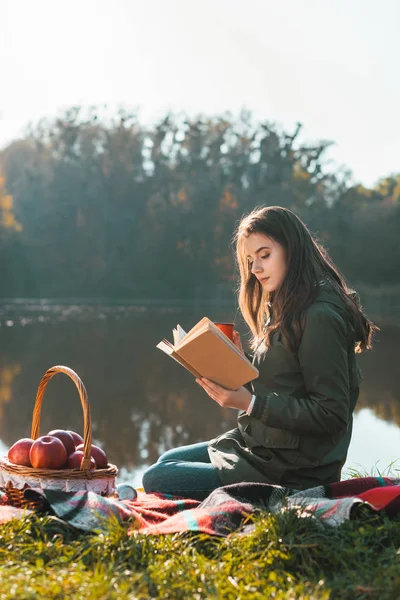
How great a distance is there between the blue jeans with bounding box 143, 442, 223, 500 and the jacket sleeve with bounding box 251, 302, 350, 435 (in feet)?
1.57

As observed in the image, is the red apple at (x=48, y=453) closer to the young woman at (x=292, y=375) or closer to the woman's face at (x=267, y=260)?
the young woman at (x=292, y=375)

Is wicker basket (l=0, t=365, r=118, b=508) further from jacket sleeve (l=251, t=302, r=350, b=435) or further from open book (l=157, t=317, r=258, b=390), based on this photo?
jacket sleeve (l=251, t=302, r=350, b=435)

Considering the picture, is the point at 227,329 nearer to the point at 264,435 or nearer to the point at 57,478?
the point at 264,435

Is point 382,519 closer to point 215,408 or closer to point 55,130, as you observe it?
point 215,408

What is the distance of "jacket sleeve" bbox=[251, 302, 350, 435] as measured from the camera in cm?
260

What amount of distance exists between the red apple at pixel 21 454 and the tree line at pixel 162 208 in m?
34.1

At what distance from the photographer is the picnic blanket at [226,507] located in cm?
243

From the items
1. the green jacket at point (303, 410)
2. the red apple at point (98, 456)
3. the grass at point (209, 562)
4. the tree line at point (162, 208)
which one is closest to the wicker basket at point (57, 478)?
the red apple at point (98, 456)

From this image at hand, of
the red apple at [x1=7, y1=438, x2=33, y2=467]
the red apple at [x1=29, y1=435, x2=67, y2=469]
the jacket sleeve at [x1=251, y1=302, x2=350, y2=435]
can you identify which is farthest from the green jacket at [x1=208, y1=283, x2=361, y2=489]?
the red apple at [x1=7, y1=438, x2=33, y2=467]

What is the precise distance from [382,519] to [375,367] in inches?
414

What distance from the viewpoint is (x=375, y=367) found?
41.6 feet

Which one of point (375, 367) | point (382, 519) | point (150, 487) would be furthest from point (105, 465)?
point (375, 367)

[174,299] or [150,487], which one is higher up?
[150,487]

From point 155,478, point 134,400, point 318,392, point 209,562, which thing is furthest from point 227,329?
point 134,400
